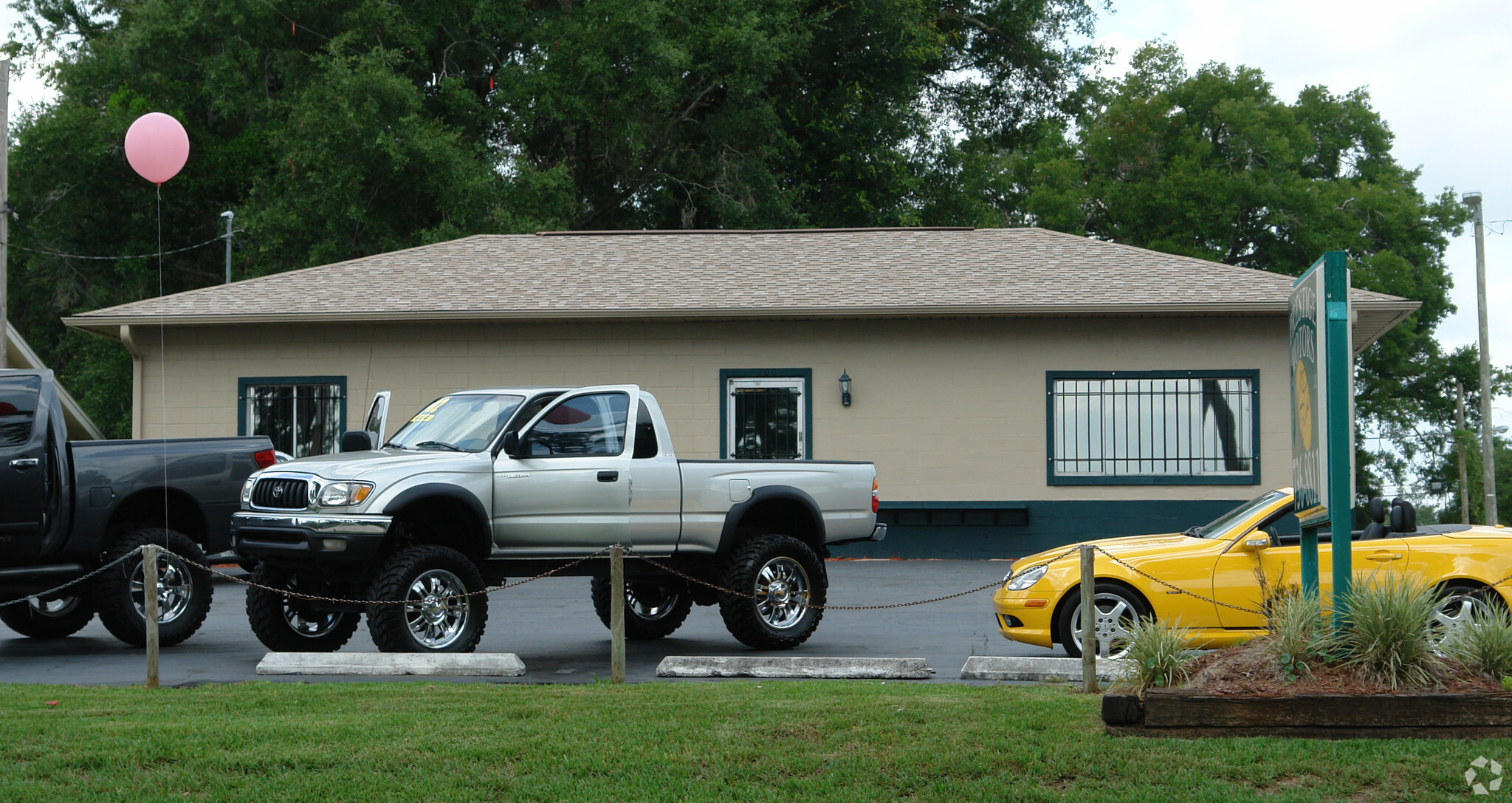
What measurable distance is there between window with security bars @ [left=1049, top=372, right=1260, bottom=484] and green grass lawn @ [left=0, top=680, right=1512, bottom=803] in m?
11.8

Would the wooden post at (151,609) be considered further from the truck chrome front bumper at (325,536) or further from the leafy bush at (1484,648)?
the leafy bush at (1484,648)

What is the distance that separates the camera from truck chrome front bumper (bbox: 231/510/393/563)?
10.1 meters

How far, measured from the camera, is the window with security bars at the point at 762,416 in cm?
1995

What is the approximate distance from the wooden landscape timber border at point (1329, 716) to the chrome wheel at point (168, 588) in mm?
8099

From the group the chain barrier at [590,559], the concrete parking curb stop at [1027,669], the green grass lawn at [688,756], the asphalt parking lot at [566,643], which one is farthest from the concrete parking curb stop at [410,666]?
the concrete parking curb stop at [1027,669]

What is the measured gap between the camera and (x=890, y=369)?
781 inches

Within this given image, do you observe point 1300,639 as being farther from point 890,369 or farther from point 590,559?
point 890,369

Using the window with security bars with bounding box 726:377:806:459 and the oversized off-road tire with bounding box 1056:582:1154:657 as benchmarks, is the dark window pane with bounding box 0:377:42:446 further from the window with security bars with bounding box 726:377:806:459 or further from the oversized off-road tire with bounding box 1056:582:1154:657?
the window with security bars with bounding box 726:377:806:459

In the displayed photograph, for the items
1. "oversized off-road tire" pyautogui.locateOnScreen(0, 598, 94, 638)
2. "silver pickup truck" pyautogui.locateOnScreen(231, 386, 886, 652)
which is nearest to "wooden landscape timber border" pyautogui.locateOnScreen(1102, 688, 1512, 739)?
"silver pickup truck" pyautogui.locateOnScreen(231, 386, 886, 652)

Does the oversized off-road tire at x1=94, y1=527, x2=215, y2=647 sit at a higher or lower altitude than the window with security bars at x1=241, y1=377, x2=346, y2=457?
lower

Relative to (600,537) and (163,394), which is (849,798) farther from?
(163,394)

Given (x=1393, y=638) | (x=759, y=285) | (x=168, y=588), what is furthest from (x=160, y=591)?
(x=759, y=285)

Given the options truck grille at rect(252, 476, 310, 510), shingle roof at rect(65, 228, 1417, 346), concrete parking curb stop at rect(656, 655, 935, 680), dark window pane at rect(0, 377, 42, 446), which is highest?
shingle roof at rect(65, 228, 1417, 346)

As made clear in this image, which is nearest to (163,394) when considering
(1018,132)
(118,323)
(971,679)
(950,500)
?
(118,323)
